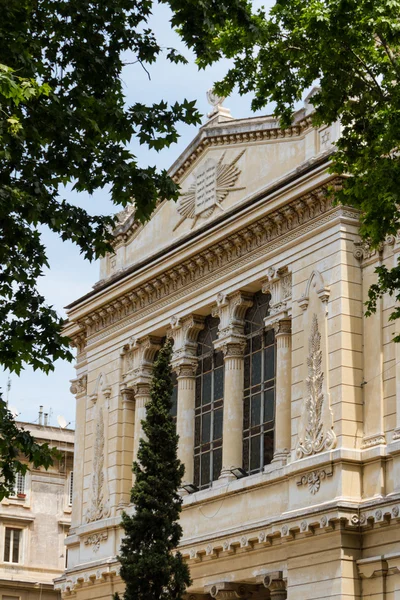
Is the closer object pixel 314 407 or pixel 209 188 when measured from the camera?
pixel 314 407

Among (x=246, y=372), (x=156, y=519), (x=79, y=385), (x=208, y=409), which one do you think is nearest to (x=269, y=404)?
(x=246, y=372)

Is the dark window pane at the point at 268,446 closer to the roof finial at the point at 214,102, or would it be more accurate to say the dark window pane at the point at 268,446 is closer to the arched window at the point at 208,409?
the arched window at the point at 208,409

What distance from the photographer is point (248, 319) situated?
3884cm

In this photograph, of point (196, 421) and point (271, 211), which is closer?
point (271, 211)

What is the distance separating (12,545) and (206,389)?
80.1 feet

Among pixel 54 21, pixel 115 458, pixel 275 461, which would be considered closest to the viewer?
pixel 54 21

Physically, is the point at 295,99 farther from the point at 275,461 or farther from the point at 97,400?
the point at 97,400

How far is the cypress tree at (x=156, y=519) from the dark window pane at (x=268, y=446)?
453 cm

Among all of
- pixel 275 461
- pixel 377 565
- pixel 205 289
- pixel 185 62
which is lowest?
pixel 377 565

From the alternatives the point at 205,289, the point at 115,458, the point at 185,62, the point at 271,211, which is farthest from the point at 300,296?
the point at 185,62

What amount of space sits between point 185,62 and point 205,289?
17350mm

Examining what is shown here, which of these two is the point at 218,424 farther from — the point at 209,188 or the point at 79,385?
the point at 79,385

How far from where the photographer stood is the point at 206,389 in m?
40.3

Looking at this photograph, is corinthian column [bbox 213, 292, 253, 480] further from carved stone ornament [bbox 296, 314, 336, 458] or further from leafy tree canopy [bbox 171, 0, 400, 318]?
leafy tree canopy [bbox 171, 0, 400, 318]
